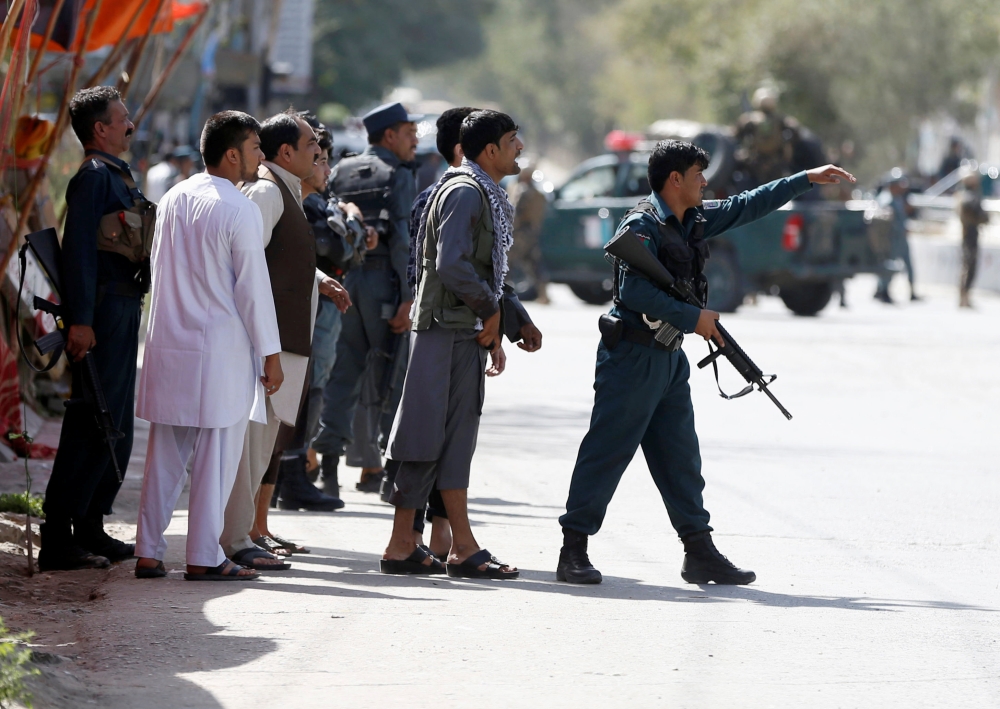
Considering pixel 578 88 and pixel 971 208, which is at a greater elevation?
pixel 578 88

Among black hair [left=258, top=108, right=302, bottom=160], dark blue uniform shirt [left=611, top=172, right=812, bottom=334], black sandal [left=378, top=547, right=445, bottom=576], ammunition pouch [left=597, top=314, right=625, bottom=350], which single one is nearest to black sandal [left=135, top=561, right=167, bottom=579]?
black sandal [left=378, top=547, right=445, bottom=576]

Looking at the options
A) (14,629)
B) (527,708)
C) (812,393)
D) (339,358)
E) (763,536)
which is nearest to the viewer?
(527,708)

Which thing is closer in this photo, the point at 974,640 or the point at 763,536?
the point at 974,640

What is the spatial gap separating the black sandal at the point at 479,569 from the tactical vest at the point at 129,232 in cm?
168

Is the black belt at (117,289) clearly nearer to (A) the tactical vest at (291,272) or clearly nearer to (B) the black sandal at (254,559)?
(A) the tactical vest at (291,272)

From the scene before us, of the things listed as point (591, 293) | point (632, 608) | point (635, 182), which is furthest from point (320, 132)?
point (591, 293)

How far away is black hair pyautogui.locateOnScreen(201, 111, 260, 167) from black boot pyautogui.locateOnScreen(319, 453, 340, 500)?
8.61ft

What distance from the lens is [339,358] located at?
328 inches

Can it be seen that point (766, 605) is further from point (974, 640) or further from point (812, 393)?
point (812, 393)

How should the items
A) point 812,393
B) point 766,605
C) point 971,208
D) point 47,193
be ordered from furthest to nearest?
point 971,208 < point 812,393 < point 47,193 < point 766,605

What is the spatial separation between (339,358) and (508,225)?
2215mm

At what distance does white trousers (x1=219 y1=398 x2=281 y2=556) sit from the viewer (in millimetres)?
6398

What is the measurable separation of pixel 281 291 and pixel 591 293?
54.0ft

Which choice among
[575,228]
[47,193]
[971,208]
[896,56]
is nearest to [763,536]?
[47,193]
